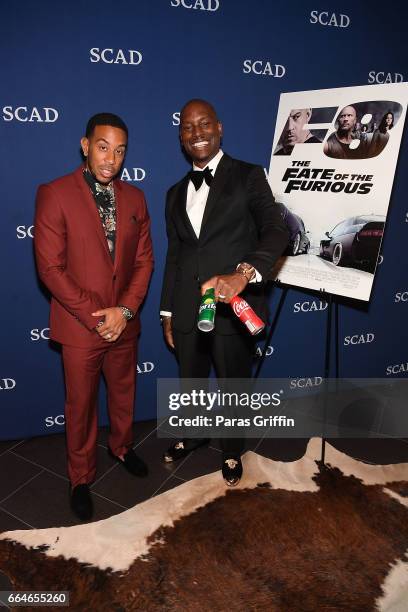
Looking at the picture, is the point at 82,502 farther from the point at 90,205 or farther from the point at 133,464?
the point at 90,205

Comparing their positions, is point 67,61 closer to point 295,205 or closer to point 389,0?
point 295,205

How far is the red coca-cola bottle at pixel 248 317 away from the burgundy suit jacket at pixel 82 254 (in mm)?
802

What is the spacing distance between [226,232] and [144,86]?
1.14 metres

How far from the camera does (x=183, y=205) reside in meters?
2.40

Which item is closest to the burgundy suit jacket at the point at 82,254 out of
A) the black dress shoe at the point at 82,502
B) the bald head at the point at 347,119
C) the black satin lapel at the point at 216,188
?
the black satin lapel at the point at 216,188

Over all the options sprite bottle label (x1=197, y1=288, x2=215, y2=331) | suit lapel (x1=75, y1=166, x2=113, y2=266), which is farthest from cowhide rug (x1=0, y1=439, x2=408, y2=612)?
suit lapel (x1=75, y1=166, x2=113, y2=266)

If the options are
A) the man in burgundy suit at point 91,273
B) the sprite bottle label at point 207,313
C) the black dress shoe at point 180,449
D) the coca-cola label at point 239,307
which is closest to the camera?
the sprite bottle label at point 207,313

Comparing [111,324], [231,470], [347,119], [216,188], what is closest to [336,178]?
Answer: [347,119]

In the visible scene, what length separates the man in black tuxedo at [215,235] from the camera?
2.21 metres

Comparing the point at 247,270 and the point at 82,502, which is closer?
the point at 247,270

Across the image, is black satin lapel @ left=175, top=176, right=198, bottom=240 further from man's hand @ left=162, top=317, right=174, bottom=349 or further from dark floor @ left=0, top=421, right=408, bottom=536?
dark floor @ left=0, top=421, right=408, bottom=536

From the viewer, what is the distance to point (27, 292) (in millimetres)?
2820

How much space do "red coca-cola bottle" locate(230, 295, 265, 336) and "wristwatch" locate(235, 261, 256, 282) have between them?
0.61ft

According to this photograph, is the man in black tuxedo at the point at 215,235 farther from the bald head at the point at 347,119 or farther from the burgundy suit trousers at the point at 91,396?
the bald head at the point at 347,119
